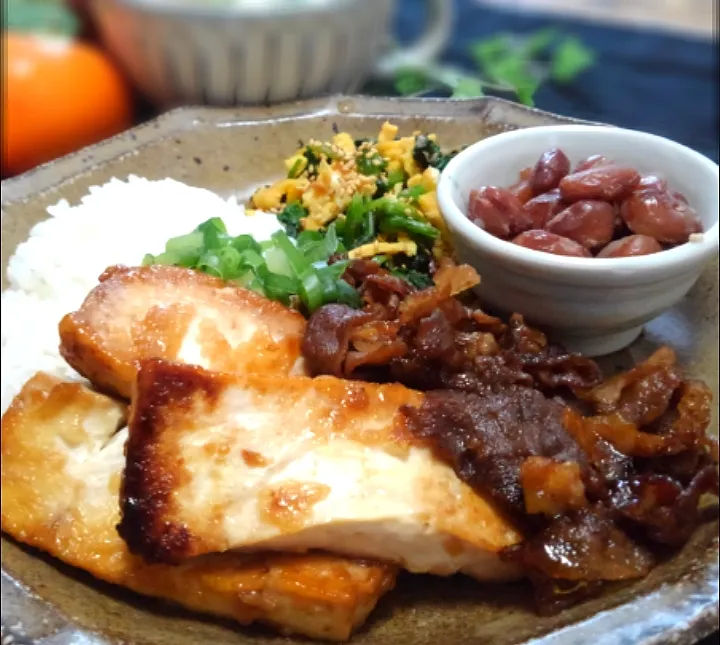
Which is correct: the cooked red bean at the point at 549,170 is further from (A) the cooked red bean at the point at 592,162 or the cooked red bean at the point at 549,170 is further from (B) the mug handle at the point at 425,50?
(B) the mug handle at the point at 425,50

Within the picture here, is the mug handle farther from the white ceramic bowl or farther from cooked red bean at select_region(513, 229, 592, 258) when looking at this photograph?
cooked red bean at select_region(513, 229, 592, 258)

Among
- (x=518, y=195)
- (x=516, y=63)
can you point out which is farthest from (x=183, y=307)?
(x=516, y=63)

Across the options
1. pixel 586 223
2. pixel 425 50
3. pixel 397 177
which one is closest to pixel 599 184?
pixel 586 223

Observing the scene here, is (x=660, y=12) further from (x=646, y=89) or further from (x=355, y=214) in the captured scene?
(x=355, y=214)

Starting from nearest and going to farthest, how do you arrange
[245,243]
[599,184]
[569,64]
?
[599,184] < [245,243] < [569,64]

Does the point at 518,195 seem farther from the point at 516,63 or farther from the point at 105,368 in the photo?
the point at 105,368

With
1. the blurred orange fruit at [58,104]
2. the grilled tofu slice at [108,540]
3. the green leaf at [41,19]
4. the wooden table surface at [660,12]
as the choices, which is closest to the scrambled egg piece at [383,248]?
the grilled tofu slice at [108,540]
